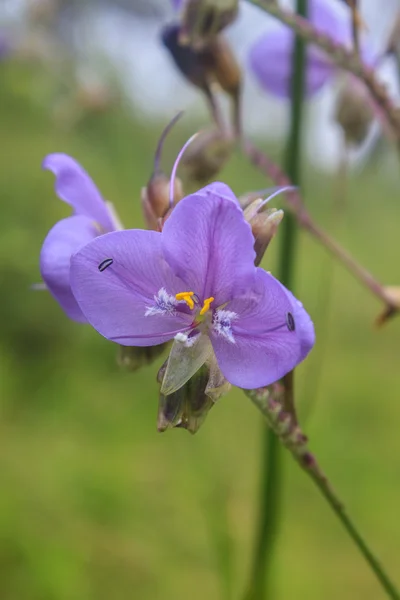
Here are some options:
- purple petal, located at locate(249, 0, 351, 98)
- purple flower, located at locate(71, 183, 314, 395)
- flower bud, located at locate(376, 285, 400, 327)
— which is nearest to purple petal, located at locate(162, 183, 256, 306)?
purple flower, located at locate(71, 183, 314, 395)

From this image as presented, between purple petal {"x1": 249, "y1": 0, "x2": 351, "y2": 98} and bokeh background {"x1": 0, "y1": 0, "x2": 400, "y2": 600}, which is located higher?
purple petal {"x1": 249, "y1": 0, "x2": 351, "y2": 98}

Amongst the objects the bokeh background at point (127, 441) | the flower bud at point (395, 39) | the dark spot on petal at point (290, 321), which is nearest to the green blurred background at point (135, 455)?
the bokeh background at point (127, 441)

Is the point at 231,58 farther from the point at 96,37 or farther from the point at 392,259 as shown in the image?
the point at 392,259

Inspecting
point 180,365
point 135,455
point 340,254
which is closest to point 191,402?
point 180,365

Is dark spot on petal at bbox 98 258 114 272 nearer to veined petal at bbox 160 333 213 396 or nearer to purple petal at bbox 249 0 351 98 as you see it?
veined petal at bbox 160 333 213 396

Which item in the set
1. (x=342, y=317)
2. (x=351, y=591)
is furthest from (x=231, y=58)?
(x=342, y=317)

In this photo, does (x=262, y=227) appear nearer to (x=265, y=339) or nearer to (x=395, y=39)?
(x=265, y=339)
